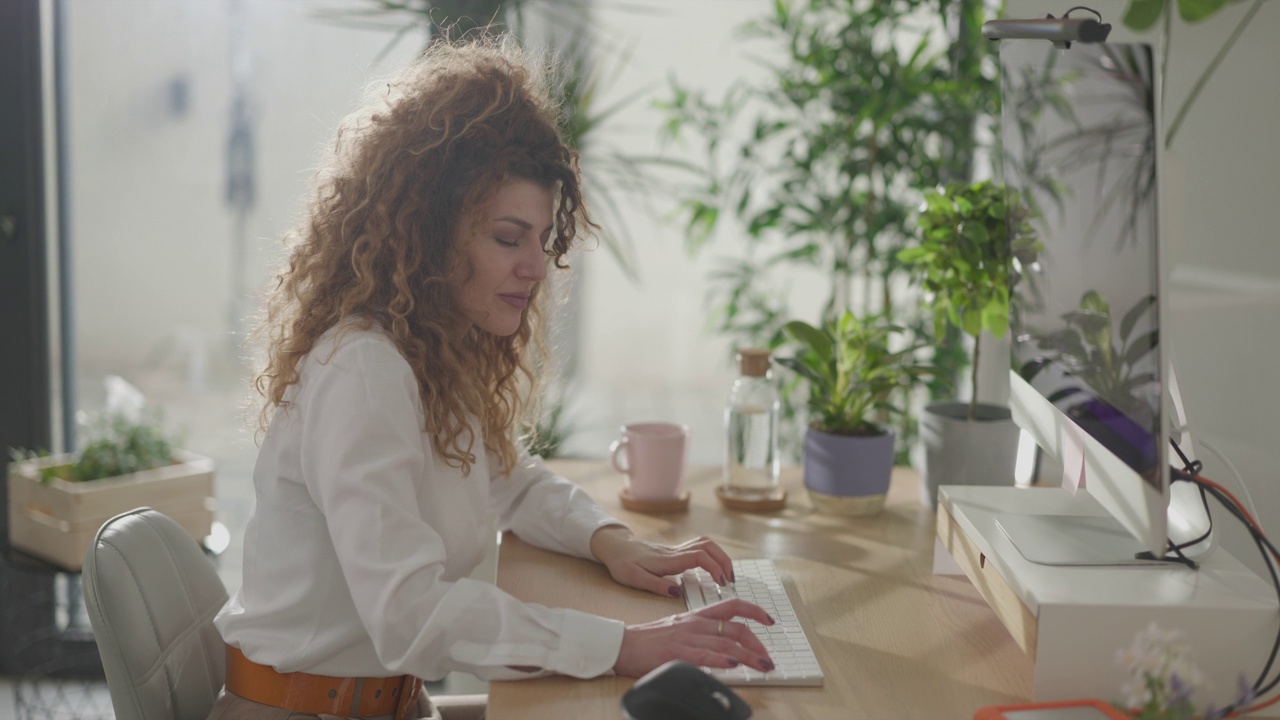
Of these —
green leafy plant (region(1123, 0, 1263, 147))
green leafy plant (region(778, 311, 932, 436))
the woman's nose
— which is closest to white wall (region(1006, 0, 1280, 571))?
green leafy plant (region(1123, 0, 1263, 147))

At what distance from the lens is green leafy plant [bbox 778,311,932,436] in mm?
1644

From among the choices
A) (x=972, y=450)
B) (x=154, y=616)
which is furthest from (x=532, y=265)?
(x=972, y=450)

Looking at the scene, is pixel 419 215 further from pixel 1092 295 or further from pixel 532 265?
pixel 1092 295

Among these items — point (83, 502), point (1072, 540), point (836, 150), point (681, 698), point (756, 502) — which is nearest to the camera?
point (681, 698)

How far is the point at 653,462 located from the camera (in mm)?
1634

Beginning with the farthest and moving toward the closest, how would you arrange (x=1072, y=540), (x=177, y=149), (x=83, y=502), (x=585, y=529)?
(x=177, y=149) < (x=83, y=502) < (x=585, y=529) < (x=1072, y=540)

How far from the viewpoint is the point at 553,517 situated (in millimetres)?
1458

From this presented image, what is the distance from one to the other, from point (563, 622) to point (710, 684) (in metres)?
0.19

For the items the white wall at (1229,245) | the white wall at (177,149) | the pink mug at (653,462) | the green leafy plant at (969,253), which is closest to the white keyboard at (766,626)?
the pink mug at (653,462)

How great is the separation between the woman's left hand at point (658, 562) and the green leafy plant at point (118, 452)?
4.77ft

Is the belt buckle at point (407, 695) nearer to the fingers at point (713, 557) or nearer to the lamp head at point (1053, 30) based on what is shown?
the fingers at point (713, 557)

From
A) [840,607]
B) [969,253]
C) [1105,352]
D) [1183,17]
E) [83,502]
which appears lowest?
[83,502]

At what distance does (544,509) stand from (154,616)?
494 millimetres

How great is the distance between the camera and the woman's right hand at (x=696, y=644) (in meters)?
1.05
